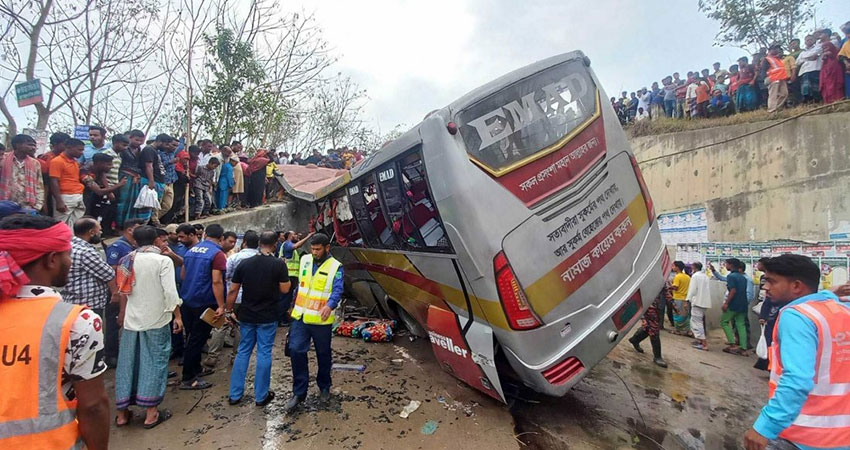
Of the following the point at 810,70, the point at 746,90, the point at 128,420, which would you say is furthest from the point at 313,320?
the point at 746,90

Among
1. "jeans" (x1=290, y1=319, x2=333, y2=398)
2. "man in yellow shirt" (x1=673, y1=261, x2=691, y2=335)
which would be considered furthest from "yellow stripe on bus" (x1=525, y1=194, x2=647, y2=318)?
"man in yellow shirt" (x1=673, y1=261, x2=691, y2=335)

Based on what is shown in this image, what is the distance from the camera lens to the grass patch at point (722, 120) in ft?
27.1

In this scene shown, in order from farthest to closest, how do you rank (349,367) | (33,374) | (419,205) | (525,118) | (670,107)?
(670,107) → (349,367) → (419,205) → (525,118) → (33,374)

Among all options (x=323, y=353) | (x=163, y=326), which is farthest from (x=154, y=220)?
(x=323, y=353)

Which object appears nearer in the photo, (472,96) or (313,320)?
(472,96)

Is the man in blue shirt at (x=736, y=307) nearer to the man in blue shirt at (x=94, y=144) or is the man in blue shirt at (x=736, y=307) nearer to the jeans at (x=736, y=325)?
the jeans at (x=736, y=325)

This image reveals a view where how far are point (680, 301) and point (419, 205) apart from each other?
731 centimetres

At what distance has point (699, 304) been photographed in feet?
23.6

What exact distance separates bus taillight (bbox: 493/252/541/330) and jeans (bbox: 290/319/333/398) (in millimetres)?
1873

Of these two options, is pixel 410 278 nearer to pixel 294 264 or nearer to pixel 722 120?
pixel 294 264

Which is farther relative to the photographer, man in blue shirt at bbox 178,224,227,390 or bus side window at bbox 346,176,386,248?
bus side window at bbox 346,176,386,248

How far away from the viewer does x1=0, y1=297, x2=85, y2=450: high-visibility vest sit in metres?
1.32

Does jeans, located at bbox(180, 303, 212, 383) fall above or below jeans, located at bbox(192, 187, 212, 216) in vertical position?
below

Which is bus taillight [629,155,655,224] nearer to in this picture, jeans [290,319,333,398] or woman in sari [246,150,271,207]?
jeans [290,319,333,398]
